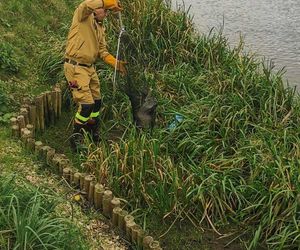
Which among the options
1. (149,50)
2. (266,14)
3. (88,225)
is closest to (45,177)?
(88,225)

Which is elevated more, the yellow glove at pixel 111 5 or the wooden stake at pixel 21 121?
the yellow glove at pixel 111 5

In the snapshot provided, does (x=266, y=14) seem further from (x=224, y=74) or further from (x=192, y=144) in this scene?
(x=192, y=144)

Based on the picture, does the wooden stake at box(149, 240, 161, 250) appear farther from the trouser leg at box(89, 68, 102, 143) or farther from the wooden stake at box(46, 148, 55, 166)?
the trouser leg at box(89, 68, 102, 143)

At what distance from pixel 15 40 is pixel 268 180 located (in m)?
4.68

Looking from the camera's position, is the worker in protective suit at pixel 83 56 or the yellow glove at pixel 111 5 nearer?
→ the yellow glove at pixel 111 5

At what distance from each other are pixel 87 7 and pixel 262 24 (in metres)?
7.45

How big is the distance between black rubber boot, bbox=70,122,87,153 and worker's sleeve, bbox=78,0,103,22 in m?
1.25

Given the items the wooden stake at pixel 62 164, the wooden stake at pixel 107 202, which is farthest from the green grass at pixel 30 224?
the wooden stake at pixel 62 164

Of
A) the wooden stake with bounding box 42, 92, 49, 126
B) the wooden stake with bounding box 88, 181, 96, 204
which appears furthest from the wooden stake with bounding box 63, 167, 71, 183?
the wooden stake with bounding box 42, 92, 49, 126

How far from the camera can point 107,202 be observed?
Answer: 4.66 metres

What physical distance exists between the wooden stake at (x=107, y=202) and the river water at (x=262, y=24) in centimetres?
530

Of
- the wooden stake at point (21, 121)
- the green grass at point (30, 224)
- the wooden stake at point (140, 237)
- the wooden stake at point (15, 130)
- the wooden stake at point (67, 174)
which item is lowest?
the wooden stake at point (140, 237)

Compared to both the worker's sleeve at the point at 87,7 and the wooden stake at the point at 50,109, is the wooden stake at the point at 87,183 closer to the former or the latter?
the wooden stake at the point at 50,109

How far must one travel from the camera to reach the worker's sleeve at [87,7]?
5332mm
